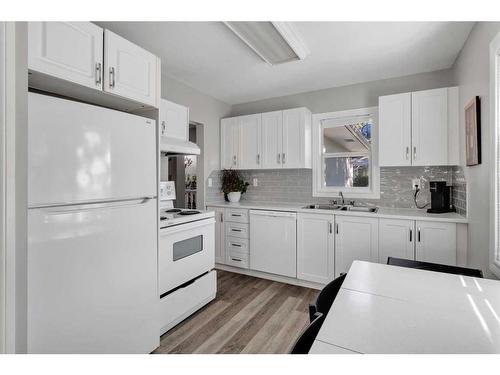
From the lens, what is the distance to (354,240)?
9.03 feet

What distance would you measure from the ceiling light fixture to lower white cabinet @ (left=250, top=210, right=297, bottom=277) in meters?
1.69

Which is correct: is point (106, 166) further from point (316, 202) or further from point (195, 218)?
point (316, 202)

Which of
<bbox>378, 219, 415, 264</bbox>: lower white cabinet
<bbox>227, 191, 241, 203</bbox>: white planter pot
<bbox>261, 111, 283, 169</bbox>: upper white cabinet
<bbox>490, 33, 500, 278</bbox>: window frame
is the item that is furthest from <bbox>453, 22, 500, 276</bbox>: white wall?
<bbox>227, 191, 241, 203</bbox>: white planter pot

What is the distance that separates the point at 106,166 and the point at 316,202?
270 centimetres

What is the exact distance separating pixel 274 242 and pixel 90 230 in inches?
84.6

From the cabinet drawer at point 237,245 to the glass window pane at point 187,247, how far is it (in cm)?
95

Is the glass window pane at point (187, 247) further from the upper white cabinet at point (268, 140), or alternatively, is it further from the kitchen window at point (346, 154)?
the kitchen window at point (346, 154)

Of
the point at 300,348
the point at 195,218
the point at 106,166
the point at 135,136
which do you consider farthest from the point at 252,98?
the point at 300,348

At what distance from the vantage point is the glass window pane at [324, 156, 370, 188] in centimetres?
330

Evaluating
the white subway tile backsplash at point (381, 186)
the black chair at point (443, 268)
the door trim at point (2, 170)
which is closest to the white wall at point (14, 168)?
the door trim at point (2, 170)

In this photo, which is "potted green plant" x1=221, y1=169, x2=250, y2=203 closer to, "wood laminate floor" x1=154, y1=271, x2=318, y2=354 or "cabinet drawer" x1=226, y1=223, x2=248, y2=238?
"cabinet drawer" x1=226, y1=223, x2=248, y2=238

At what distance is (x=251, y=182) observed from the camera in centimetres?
408

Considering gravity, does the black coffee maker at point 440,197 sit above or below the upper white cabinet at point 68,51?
below

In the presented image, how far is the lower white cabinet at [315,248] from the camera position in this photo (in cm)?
290
